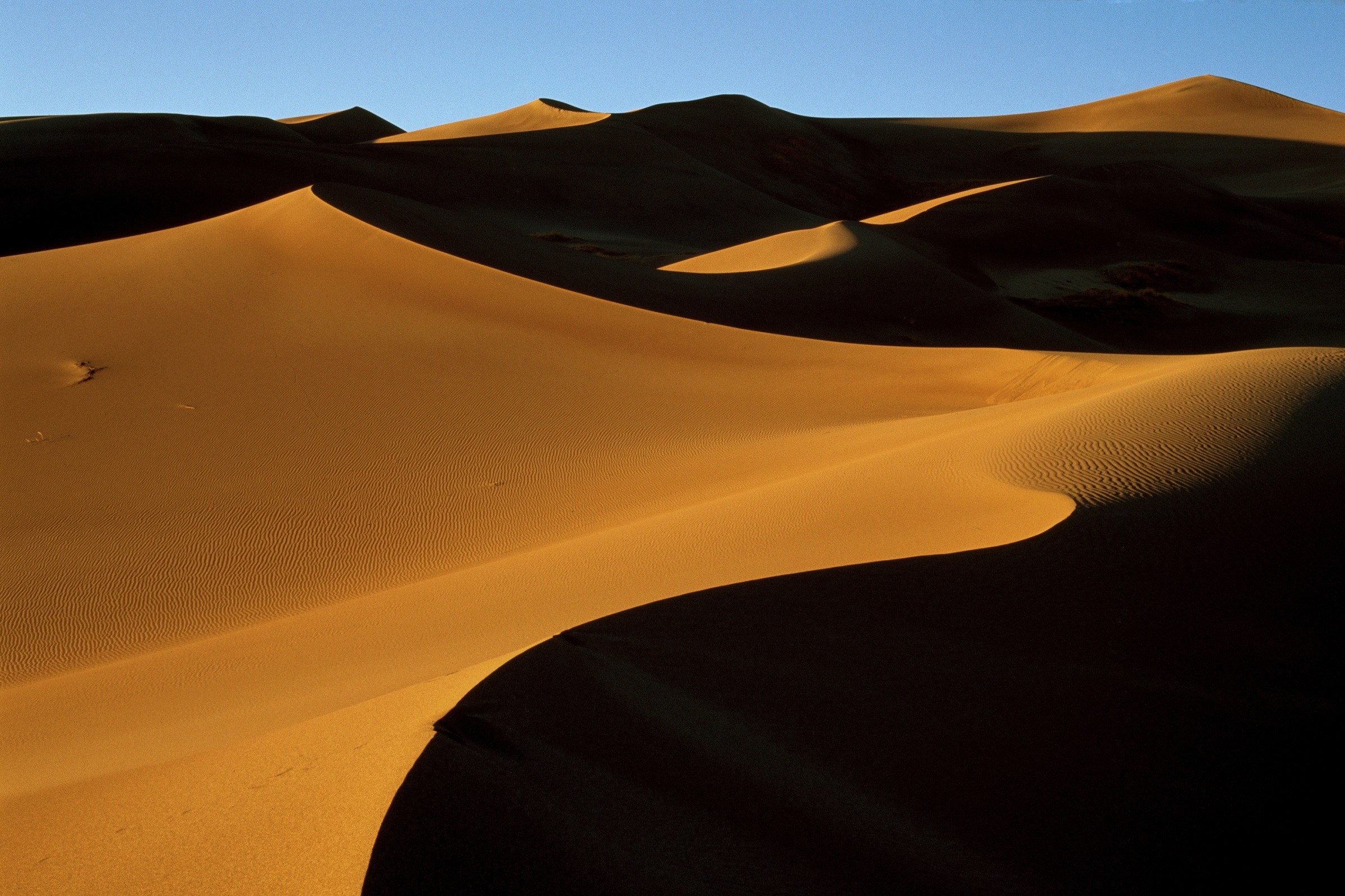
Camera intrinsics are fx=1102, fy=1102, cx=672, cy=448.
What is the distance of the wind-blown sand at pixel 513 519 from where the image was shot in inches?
95.7

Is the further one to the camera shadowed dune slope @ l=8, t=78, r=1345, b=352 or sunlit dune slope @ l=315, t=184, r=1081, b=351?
shadowed dune slope @ l=8, t=78, r=1345, b=352

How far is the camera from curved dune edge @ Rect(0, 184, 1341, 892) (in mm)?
3903

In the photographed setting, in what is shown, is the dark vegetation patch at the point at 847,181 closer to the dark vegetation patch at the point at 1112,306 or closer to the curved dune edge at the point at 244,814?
the dark vegetation patch at the point at 1112,306

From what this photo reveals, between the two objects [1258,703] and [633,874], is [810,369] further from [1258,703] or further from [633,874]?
[633,874]

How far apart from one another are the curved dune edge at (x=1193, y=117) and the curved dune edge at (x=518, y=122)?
17.5 meters

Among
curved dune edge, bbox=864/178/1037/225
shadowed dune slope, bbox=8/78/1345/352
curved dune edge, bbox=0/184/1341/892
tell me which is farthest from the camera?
curved dune edge, bbox=864/178/1037/225

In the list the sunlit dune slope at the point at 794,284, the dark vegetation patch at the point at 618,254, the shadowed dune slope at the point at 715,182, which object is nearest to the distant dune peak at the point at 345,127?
the shadowed dune slope at the point at 715,182

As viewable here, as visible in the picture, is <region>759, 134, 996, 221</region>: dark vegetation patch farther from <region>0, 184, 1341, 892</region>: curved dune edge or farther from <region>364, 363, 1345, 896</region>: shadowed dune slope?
<region>364, 363, 1345, 896</region>: shadowed dune slope

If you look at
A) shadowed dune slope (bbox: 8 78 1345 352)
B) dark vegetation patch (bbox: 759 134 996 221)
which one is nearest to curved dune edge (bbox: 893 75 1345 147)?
shadowed dune slope (bbox: 8 78 1345 352)

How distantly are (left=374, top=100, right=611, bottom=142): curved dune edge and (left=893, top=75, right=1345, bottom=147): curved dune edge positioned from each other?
17523 millimetres

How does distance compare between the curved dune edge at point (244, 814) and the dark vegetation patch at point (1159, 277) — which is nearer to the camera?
the curved dune edge at point (244, 814)

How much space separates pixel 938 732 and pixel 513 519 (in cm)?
328

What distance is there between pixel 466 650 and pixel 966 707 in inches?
63.4

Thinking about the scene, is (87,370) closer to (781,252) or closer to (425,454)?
(425,454)
